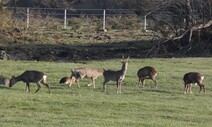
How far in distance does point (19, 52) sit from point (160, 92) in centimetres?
1663

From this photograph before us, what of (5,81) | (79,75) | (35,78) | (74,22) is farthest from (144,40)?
(35,78)

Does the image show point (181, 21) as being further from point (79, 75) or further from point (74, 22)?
point (74, 22)

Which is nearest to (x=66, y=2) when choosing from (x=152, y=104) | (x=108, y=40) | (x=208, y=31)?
(x=108, y=40)

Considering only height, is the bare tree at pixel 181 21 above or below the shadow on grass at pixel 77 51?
above

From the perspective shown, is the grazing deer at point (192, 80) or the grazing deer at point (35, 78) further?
the grazing deer at point (192, 80)

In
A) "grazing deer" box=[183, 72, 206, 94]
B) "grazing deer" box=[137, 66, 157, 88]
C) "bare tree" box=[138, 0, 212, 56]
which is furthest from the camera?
"bare tree" box=[138, 0, 212, 56]

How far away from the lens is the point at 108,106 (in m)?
20.9

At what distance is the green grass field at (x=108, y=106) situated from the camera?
1838cm

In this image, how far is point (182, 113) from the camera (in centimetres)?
2038

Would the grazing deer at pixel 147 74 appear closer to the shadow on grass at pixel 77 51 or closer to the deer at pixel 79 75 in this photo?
the deer at pixel 79 75

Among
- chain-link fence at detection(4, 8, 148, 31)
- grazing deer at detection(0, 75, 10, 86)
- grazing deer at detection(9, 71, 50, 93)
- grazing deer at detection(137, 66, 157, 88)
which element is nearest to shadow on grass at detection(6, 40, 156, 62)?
chain-link fence at detection(4, 8, 148, 31)

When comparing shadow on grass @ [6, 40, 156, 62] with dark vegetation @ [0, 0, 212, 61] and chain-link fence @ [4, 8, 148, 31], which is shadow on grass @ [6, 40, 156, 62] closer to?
dark vegetation @ [0, 0, 212, 61]

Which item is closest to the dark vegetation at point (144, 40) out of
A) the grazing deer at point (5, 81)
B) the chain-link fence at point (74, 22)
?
the chain-link fence at point (74, 22)

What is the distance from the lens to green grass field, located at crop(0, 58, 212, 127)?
18.4 m
